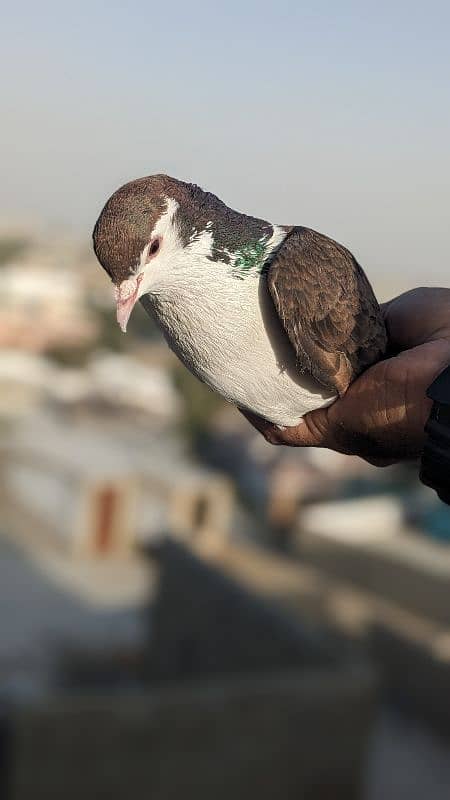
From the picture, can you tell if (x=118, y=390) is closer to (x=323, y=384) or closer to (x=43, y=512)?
(x=43, y=512)

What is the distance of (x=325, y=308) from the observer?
3.41 meters

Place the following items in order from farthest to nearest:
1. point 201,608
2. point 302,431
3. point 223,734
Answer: point 201,608, point 223,734, point 302,431

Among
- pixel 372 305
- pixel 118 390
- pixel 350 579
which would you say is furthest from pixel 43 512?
pixel 372 305

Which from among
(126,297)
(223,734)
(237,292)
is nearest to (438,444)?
(237,292)

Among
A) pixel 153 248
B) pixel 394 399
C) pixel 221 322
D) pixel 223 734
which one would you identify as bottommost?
pixel 223 734

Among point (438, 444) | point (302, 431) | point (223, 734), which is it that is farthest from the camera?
point (223, 734)

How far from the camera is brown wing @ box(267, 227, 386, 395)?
3.30 meters

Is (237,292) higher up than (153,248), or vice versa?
(153,248)

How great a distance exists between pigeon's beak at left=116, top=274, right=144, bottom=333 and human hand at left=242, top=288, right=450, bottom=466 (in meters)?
Result: 0.83

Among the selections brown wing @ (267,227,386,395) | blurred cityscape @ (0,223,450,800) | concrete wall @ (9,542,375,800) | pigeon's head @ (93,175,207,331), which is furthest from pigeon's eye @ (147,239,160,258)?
concrete wall @ (9,542,375,800)

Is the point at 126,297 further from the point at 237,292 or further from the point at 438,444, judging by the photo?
the point at 438,444

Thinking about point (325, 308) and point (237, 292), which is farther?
point (325, 308)

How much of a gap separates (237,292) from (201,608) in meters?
17.6

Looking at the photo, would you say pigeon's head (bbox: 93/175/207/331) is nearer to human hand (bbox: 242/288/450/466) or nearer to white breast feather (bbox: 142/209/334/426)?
white breast feather (bbox: 142/209/334/426)
